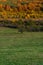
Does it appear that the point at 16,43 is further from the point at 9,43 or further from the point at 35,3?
the point at 35,3

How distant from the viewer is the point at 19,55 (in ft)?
20.7

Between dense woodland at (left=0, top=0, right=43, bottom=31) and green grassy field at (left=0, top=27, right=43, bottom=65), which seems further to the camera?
dense woodland at (left=0, top=0, right=43, bottom=31)

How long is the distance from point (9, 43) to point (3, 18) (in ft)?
12.8

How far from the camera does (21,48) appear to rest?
23.3 ft

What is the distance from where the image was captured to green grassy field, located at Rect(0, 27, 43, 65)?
5.76 metres

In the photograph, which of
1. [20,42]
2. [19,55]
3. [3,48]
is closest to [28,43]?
[20,42]

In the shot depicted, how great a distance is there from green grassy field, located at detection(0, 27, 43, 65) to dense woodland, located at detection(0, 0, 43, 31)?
1.28m

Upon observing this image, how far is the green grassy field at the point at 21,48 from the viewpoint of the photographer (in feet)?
18.9

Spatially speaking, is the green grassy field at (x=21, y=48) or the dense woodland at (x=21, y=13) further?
the dense woodland at (x=21, y=13)

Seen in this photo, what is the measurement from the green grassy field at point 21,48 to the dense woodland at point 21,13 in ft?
4.21

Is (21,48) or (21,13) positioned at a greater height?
(21,48)

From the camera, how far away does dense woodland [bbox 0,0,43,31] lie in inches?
443

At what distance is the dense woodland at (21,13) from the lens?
443 inches

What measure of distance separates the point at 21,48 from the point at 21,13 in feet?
16.0
